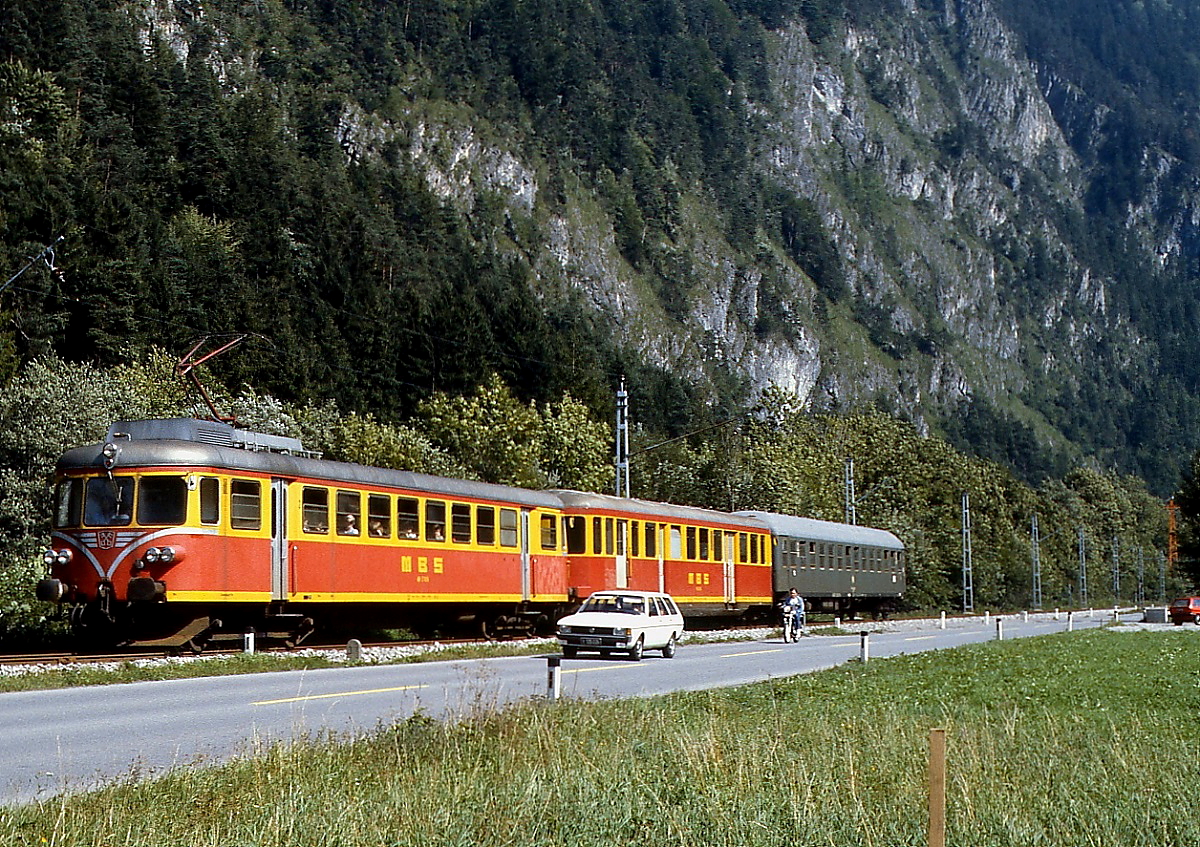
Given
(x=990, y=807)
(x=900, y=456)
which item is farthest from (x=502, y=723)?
(x=900, y=456)

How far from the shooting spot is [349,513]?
2811 centimetres

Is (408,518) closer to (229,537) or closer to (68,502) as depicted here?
(229,537)

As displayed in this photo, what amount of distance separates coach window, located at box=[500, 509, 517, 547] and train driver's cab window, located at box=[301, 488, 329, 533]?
6.47 m

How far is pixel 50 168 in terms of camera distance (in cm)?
8819

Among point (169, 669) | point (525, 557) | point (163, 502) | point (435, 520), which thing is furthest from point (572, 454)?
point (169, 669)

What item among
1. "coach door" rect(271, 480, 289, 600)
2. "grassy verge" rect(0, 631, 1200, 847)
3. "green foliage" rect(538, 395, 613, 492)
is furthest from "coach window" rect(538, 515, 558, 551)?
"green foliage" rect(538, 395, 613, 492)

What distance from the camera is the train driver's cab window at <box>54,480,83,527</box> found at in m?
25.7

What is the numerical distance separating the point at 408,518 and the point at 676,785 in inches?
746

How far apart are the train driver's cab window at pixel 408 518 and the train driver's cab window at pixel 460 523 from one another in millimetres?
1328

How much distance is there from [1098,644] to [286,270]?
7975 cm

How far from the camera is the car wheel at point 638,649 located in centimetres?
2938

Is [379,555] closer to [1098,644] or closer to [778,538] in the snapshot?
[1098,644]

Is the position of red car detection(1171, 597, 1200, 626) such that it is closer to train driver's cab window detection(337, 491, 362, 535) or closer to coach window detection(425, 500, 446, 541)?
coach window detection(425, 500, 446, 541)

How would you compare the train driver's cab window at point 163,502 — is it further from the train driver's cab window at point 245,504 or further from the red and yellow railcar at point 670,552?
the red and yellow railcar at point 670,552
